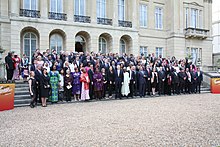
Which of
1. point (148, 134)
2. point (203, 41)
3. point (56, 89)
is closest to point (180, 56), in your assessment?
point (203, 41)

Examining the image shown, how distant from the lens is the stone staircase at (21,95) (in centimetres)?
1115

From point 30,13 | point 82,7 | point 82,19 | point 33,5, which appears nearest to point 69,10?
point 82,19

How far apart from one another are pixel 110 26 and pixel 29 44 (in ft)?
27.1

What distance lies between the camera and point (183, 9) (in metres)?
28.8

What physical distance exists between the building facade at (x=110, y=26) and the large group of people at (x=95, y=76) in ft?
21.0

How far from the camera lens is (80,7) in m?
23.3

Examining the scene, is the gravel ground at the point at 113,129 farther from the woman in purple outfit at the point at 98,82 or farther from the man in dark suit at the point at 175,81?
the man in dark suit at the point at 175,81

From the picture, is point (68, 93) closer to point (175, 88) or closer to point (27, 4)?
point (175, 88)

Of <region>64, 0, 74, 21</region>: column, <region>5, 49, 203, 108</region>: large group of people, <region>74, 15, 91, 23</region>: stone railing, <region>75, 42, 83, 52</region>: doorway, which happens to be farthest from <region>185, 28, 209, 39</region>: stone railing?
<region>64, 0, 74, 21</region>: column

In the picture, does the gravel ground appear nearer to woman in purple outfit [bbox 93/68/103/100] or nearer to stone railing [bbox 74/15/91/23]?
woman in purple outfit [bbox 93/68/103/100]

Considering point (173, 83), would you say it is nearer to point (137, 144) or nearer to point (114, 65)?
point (114, 65)

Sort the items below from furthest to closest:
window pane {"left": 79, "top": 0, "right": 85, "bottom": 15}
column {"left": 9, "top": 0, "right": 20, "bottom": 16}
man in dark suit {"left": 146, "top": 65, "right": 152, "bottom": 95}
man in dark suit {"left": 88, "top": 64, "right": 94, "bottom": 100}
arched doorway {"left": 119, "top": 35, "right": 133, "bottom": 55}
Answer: arched doorway {"left": 119, "top": 35, "right": 133, "bottom": 55} < window pane {"left": 79, "top": 0, "right": 85, "bottom": 15} < column {"left": 9, "top": 0, "right": 20, "bottom": 16} < man in dark suit {"left": 146, "top": 65, "right": 152, "bottom": 95} < man in dark suit {"left": 88, "top": 64, "right": 94, "bottom": 100}

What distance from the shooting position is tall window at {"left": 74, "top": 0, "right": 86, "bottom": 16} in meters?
23.0

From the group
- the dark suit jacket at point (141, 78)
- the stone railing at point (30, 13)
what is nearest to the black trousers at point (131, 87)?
the dark suit jacket at point (141, 78)
